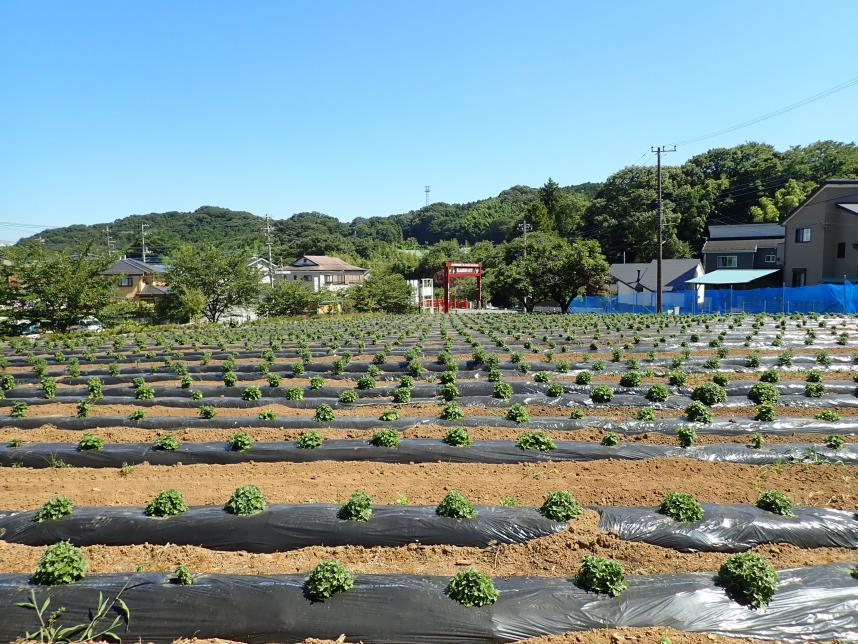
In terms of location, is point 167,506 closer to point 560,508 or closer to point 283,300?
point 560,508

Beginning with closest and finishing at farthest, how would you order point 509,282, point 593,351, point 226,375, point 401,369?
point 226,375
point 401,369
point 593,351
point 509,282

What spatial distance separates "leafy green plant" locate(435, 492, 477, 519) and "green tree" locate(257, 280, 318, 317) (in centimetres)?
4103

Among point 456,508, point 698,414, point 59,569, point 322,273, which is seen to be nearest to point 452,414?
point 456,508

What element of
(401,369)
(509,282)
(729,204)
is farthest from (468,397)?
(729,204)

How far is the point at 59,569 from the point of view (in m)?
4.74

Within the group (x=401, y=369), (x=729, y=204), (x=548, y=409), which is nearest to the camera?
(x=548, y=409)

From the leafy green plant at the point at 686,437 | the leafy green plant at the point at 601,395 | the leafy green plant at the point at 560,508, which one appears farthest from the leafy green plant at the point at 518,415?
the leafy green plant at the point at 560,508

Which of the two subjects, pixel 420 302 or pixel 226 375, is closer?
pixel 226 375

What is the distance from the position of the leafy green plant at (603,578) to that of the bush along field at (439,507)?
22 millimetres

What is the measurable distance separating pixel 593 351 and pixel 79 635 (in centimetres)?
1673

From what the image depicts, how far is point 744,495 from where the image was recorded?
693 centimetres

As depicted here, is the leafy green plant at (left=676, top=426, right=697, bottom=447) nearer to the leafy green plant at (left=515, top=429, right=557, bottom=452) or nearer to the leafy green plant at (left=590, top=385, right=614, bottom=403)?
the leafy green plant at (left=515, top=429, right=557, bottom=452)

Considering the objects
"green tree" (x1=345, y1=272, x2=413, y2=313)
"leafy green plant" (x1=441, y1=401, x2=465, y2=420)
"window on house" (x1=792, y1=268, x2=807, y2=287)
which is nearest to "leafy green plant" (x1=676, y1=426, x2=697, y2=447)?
"leafy green plant" (x1=441, y1=401, x2=465, y2=420)

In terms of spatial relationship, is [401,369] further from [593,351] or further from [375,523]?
[375,523]
